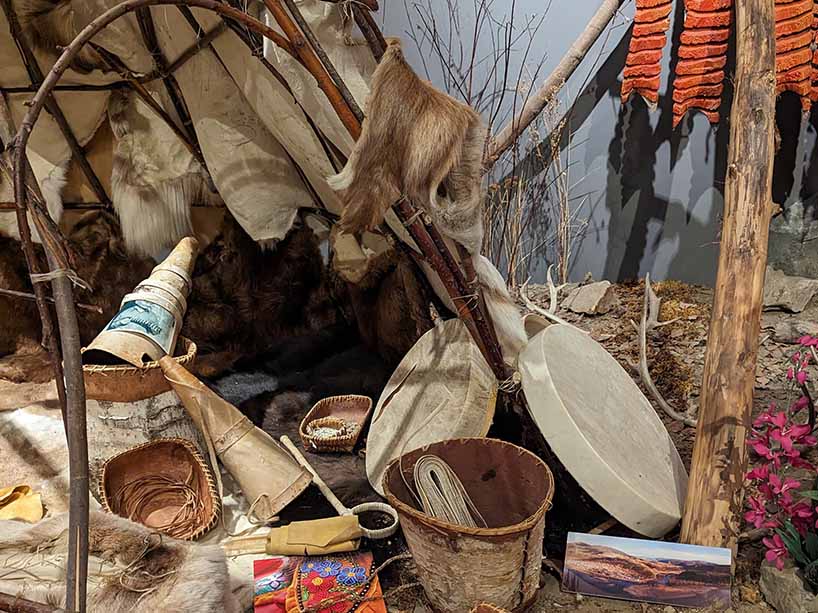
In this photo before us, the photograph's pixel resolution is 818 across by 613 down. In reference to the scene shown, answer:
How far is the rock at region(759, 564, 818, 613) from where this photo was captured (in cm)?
153

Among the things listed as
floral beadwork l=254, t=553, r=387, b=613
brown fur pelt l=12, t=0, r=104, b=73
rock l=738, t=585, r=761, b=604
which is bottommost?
rock l=738, t=585, r=761, b=604

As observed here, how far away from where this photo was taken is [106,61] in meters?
2.52

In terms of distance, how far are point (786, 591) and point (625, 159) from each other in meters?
2.33

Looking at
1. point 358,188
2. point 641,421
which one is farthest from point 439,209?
point 641,421

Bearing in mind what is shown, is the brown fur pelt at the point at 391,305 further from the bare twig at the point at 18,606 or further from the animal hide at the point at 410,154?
the bare twig at the point at 18,606

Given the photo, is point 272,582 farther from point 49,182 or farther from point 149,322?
point 49,182

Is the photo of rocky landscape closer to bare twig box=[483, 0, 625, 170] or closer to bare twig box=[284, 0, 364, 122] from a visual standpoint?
bare twig box=[284, 0, 364, 122]

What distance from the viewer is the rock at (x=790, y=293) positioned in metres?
3.00

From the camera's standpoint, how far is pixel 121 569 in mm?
1513

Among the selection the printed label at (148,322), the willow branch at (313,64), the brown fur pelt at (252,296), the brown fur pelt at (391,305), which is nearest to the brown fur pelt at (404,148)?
the willow branch at (313,64)

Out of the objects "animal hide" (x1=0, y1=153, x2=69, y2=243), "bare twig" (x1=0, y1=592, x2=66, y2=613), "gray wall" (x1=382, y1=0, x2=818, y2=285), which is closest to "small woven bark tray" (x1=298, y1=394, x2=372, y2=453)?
Answer: "bare twig" (x1=0, y1=592, x2=66, y2=613)

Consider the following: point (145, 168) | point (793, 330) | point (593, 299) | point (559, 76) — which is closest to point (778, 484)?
point (793, 330)

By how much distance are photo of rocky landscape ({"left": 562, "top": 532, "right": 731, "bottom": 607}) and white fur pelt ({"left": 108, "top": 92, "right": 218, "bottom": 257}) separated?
211 cm

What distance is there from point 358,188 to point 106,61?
1502mm
